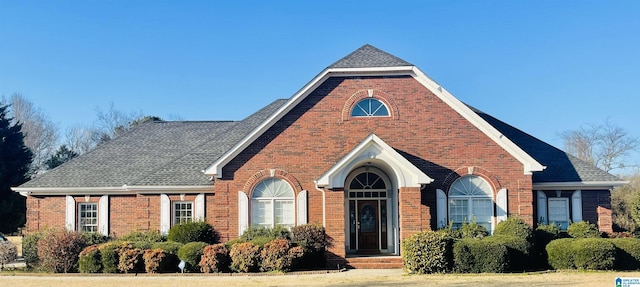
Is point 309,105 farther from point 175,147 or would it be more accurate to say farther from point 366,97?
point 175,147

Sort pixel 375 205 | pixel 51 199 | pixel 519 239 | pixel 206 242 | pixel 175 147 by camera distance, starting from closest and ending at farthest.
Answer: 1. pixel 519 239
2. pixel 206 242
3. pixel 375 205
4. pixel 51 199
5. pixel 175 147

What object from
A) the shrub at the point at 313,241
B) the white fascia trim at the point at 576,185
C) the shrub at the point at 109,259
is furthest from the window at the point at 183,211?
the white fascia trim at the point at 576,185

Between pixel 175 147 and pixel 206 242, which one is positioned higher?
pixel 175 147

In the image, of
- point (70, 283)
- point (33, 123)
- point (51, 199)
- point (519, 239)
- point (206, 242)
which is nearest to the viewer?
point (70, 283)

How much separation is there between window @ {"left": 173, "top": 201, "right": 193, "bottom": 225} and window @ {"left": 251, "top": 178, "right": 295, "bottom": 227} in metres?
3.61

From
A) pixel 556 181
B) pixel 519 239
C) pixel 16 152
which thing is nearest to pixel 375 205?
pixel 519 239

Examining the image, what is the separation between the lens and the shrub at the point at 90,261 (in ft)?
61.9

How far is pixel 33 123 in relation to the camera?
192 ft

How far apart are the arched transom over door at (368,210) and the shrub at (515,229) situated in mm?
4190

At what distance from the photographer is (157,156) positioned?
27.0 meters

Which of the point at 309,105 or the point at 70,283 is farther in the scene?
the point at 309,105

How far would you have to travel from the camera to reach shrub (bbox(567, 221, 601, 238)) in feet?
67.7

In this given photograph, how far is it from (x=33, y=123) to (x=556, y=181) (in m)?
52.9

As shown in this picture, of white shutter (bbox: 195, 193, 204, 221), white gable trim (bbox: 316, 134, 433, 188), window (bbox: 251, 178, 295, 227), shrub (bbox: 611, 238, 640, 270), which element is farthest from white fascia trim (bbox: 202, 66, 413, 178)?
shrub (bbox: 611, 238, 640, 270)
